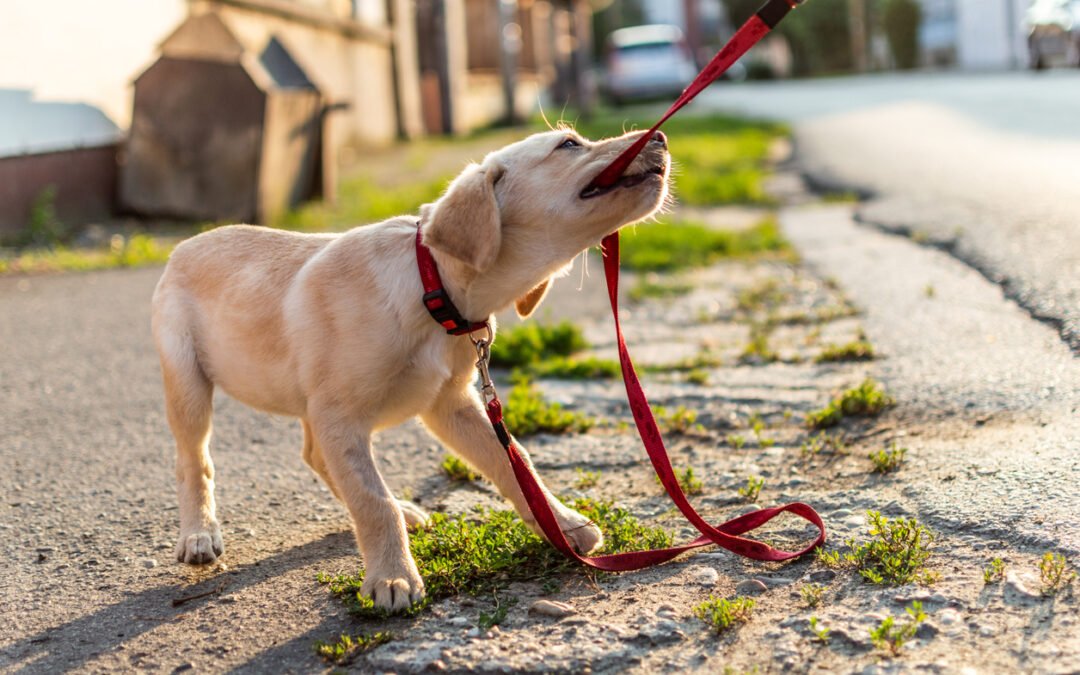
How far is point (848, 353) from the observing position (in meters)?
4.68

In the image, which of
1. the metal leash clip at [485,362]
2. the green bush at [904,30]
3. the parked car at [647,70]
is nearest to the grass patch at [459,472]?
the metal leash clip at [485,362]

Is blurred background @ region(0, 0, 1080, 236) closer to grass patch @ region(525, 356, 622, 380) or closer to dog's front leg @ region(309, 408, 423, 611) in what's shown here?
grass patch @ region(525, 356, 622, 380)

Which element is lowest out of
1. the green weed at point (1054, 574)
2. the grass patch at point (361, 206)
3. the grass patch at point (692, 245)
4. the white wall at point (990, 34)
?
the green weed at point (1054, 574)

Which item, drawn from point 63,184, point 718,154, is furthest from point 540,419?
point 718,154

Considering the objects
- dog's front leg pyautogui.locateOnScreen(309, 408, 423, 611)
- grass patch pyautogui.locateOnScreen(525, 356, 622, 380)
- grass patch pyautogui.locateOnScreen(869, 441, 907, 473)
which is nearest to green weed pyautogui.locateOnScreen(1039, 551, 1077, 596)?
grass patch pyautogui.locateOnScreen(869, 441, 907, 473)

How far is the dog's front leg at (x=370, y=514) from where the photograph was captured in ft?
8.72

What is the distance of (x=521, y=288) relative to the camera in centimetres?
298

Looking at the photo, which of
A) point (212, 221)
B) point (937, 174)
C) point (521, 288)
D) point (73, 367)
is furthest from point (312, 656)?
point (937, 174)

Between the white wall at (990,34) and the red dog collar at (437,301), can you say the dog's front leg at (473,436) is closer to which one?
the red dog collar at (437,301)

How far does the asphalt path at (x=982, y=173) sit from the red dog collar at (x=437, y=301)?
7.95 feet

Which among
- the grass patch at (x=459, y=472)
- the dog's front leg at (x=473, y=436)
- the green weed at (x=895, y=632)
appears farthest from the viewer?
the grass patch at (x=459, y=472)

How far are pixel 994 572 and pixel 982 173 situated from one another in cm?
658

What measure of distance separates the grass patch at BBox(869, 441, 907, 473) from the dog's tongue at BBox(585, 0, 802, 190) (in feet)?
3.82

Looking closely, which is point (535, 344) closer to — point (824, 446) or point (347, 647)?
point (824, 446)
